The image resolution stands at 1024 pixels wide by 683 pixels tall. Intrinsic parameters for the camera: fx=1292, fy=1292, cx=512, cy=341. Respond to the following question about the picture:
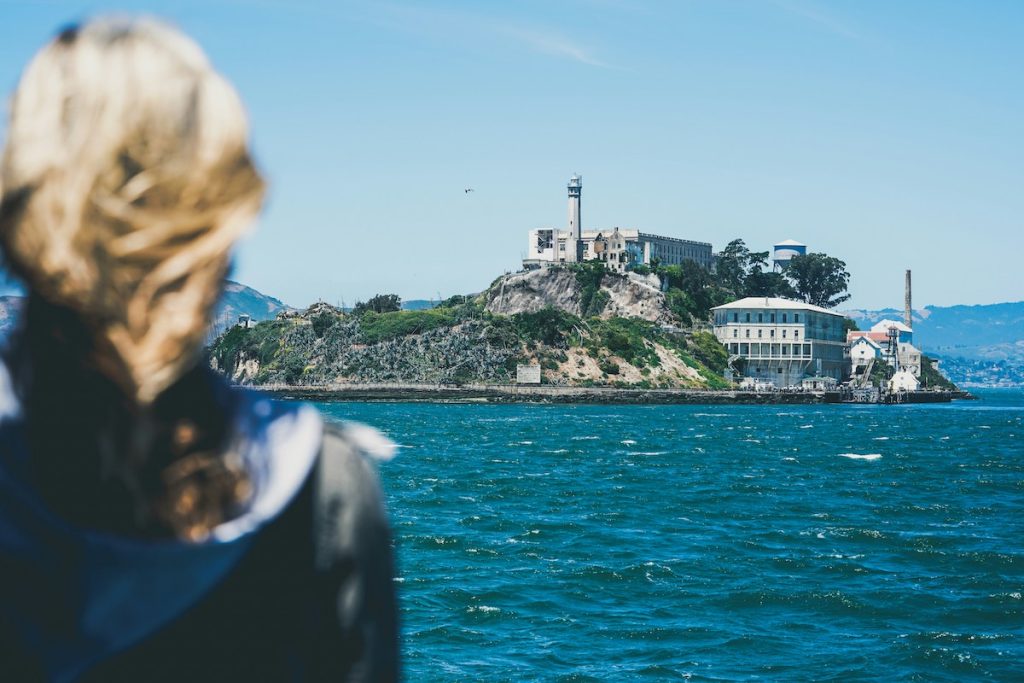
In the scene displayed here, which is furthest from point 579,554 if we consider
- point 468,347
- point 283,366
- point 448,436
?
point 283,366

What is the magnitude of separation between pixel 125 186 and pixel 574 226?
5573 inches

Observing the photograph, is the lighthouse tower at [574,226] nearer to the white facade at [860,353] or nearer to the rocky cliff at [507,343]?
the rocky cliff at [507,343]

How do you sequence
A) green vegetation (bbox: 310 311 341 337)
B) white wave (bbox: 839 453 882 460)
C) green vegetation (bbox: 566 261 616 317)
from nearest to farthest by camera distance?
white wave (bbox: 839 453 882 460) → green vegetation (bbox: 566 261 616 317) → green vegetation (bbox: 310 311 341 337)

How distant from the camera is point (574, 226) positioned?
141750 millimetres

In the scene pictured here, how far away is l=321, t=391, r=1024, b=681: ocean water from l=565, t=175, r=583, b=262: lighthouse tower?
92460 mm

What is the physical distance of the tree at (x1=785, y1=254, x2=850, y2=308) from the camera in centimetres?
14862

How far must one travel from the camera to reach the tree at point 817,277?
488ft

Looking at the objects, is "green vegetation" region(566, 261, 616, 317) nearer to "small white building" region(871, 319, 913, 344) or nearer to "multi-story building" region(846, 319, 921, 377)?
"multi-story building" region(846, 319, 921, 377)

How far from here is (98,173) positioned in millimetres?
917

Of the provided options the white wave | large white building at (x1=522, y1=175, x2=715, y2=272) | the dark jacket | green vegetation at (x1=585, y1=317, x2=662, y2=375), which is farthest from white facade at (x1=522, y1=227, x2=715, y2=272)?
the dark jacket

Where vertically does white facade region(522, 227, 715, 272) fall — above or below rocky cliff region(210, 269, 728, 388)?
above

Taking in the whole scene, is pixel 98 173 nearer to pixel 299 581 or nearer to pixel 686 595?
pixel 299 581

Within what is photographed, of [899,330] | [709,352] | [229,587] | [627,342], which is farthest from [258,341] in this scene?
[229,587]

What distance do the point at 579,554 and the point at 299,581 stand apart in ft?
73.8
